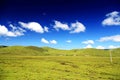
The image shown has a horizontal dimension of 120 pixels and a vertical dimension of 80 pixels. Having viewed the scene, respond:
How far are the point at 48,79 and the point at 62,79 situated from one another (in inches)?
66.8

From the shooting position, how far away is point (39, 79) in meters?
21.3

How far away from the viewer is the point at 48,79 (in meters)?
21.6

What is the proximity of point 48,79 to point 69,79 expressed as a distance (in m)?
2.55

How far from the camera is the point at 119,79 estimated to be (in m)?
22.6

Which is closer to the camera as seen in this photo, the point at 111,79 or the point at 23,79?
the point at 23,79

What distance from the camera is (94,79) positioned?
2222 centimetres

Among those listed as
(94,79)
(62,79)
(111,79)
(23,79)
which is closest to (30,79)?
(23,79)

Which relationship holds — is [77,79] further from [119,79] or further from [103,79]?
[119,79]

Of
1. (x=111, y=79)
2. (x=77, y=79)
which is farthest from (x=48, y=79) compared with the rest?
(x=111, y=79)

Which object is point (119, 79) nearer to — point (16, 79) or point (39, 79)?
point (39, 79)

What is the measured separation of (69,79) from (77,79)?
103 cm

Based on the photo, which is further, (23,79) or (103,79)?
(103,79)

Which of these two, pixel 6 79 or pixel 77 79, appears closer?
pixel 6 79

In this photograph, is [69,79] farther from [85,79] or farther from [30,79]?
[30,79]
